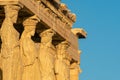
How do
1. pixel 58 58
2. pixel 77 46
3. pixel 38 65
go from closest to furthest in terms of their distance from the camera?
pixel 38 65 → pixel 58 58 → pixel 77 46

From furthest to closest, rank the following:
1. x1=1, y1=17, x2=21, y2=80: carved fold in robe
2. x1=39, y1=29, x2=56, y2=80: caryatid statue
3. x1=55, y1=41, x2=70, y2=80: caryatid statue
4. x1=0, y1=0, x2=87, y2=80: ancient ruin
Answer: x1=55, y1=41, x2=70, y2=80: caryatid statue, x1=39, y1=29, x2=56, y2=80: caryatid statue, x1=0, y1=0, x2=87, y2=80: ancient ruin, x1=1, y1=17, x2=21, y2=80: carved fold in robe

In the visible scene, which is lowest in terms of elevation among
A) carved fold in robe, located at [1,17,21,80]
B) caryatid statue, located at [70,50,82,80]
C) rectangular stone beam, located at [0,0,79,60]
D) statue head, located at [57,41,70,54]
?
carved fold in robe, located at [1,17,21,80]

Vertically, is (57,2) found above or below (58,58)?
above

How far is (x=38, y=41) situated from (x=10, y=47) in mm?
6304

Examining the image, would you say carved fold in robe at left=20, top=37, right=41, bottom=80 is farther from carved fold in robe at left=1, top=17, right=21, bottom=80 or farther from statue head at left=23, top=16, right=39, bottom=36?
carved fold in robe at left=1, top=17, right=21, bottom=80

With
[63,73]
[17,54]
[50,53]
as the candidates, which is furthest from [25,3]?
[63,73]

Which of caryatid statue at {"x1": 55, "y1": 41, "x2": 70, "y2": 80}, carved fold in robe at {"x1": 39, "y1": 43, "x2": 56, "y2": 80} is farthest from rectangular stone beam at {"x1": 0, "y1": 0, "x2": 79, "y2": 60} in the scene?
carved fold in robe at {"x1": 39, "y1": 43, "x2": 56, "y2": 80}

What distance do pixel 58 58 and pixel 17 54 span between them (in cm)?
627

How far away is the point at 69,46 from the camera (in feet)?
99.7

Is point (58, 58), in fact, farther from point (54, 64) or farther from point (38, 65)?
point (38, 65)

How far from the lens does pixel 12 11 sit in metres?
22.8

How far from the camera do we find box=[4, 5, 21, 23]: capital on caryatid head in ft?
74.5

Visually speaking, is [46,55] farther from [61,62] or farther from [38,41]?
[61,62]

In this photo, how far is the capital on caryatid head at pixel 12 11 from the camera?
22.7 meters
